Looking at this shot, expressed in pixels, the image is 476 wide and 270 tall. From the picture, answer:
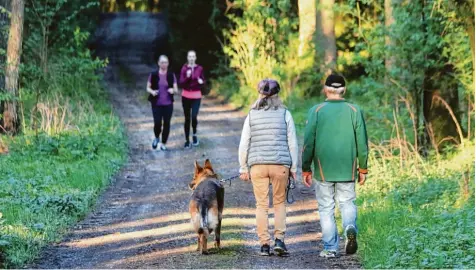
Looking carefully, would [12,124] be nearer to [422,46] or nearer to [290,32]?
[422,46]

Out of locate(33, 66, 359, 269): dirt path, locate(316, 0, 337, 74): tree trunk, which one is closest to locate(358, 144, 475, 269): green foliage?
locate(33, 66, 359, 269): dirt path

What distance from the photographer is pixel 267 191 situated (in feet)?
28.6

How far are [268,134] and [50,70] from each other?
1375 centimetres

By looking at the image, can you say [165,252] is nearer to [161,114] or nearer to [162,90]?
[162,90]

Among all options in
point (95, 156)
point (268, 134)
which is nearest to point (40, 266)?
point (268, 134)

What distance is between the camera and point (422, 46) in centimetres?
1514

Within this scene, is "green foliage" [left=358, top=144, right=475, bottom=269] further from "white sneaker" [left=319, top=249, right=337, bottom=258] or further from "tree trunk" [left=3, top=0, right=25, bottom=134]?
"tree trunk" [left=3, top=0, right=25, bottom=134]

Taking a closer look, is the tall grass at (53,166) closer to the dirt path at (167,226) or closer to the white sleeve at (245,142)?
the dirt path at (167,226)

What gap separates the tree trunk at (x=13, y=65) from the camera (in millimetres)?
16469

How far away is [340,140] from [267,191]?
3.19ft

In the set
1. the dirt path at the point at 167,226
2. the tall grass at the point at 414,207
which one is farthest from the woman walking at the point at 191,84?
the tall grass at the point at 414,207

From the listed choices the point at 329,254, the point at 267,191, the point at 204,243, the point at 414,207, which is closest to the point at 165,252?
the point at 204,243

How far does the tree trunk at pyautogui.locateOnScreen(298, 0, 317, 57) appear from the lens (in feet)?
76.7

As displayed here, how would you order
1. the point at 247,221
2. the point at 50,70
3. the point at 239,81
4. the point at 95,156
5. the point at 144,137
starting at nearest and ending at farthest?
the point at 247,221
the point at 95,156
the point at 144,137
the point at 50,70
the point at 239,81
